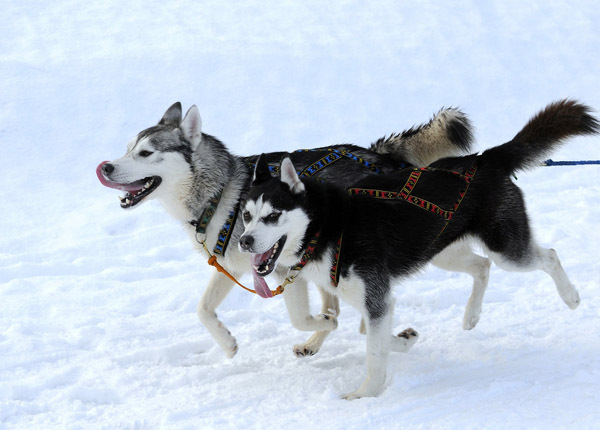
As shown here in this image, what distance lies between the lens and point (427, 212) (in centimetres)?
401

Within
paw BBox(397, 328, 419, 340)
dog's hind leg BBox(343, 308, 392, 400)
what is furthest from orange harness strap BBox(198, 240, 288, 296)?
paw BBox(397, 328, 419, 340)

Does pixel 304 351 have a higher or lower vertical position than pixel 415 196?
lower

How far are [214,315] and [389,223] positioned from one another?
1.41 metres

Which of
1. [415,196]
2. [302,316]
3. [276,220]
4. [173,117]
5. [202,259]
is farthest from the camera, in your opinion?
[202,259]

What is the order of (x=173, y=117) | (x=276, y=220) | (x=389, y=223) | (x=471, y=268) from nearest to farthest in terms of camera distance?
(x=276, y=220)
(x=389, y=223)
(x=173, y=117)
(x=471, y=268)

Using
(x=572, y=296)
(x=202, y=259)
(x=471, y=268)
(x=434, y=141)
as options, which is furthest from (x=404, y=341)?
(x=202, y=259)

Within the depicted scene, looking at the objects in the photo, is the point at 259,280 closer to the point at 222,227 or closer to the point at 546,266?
the point at 222,227

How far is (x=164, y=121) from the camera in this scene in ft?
15.3

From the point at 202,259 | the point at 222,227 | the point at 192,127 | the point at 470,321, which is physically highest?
the point at 192,127

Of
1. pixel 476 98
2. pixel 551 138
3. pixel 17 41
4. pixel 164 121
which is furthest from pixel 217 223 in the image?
pixel 17 41

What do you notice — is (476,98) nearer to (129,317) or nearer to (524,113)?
(524,113)

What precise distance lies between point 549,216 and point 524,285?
185cm

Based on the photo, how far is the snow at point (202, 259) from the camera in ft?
12.4

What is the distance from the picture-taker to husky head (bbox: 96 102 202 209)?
4.12m
